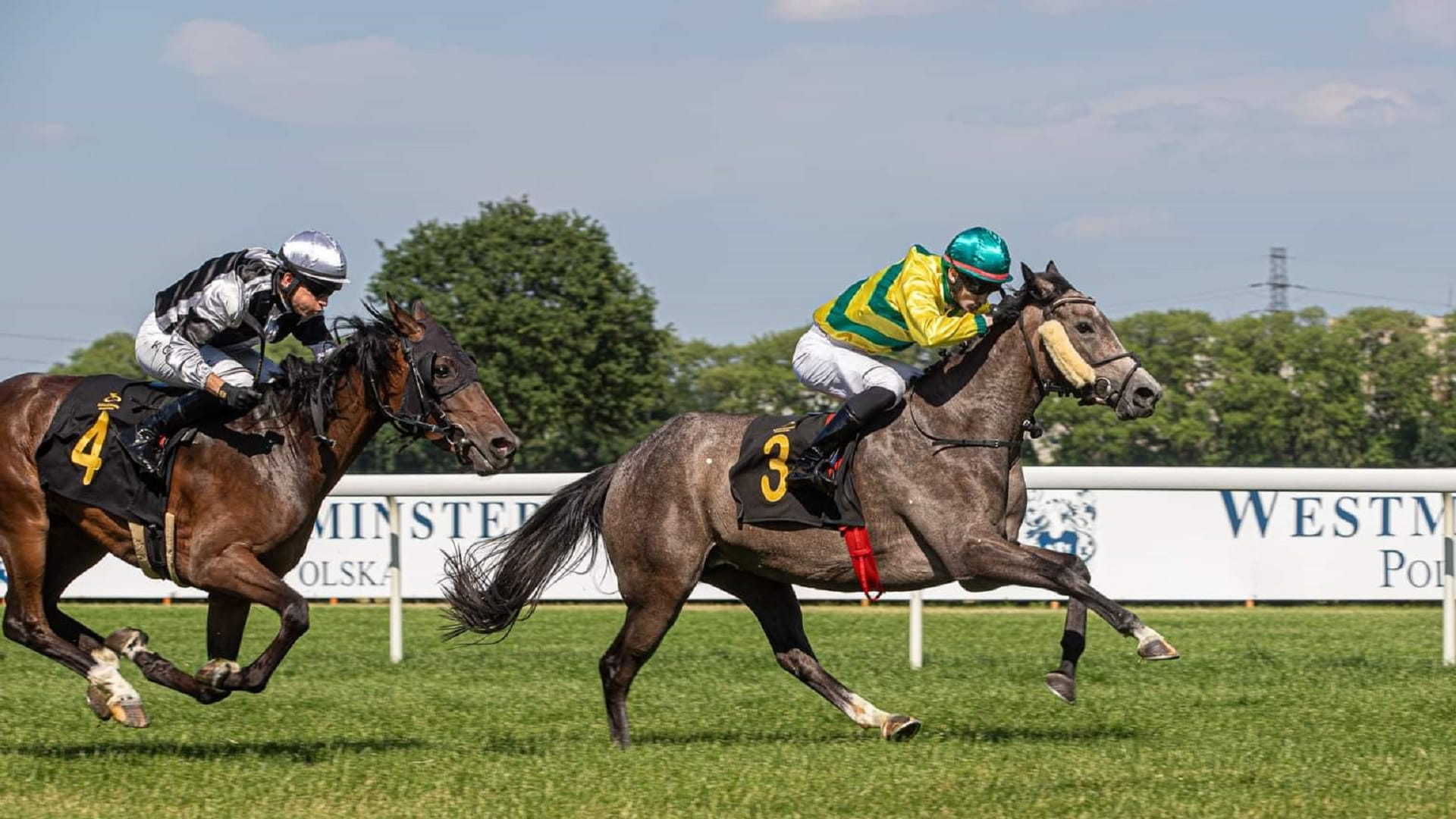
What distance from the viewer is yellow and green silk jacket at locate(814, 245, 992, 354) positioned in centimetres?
648

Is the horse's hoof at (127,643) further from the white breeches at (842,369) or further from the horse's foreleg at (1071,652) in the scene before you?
the horse's foreleg at (1071,652)

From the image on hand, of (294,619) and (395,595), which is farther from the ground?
(294,619)

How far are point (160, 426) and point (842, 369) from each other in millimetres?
2661

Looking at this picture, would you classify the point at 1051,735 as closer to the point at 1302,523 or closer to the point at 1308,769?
the point at 1308,769

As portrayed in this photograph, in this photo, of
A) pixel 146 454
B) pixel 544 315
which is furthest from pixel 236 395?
pixel 544 315

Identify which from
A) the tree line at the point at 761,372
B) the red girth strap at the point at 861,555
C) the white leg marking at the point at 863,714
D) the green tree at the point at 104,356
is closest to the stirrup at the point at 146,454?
the red girth strap at the point at 861,555

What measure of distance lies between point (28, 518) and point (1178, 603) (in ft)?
34.5

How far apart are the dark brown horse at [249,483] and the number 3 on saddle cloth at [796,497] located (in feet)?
3.37

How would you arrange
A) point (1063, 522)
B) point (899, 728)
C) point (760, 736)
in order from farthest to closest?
point (1063, 522), point (760, 736), point (899, 728)

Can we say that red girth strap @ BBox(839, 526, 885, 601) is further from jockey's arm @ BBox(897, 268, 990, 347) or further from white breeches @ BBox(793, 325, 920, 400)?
jockey's arm @ BBox(897, 268, 990, 347)

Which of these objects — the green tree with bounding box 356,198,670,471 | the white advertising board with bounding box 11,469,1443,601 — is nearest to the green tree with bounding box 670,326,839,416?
the green tree with bounding box 356,198,670,471

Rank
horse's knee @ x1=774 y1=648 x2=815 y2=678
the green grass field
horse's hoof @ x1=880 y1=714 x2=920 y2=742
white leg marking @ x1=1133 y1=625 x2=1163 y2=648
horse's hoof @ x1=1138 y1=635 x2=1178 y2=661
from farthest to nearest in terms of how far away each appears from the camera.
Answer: horse's knee @ x1=774 y1=648 x2=815 y2=678 < horse's hoof @ x1=880 y1=714 x2=920 y2=742 < white leg marking @ x1=1133 y1=625 x2=1163 y2=648 < horse's hoof @ x1=1138 y1=635 x2=1178 y2=661 < the green grass field

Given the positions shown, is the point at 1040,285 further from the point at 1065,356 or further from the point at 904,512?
the point at 904,512

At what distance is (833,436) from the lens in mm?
6719
